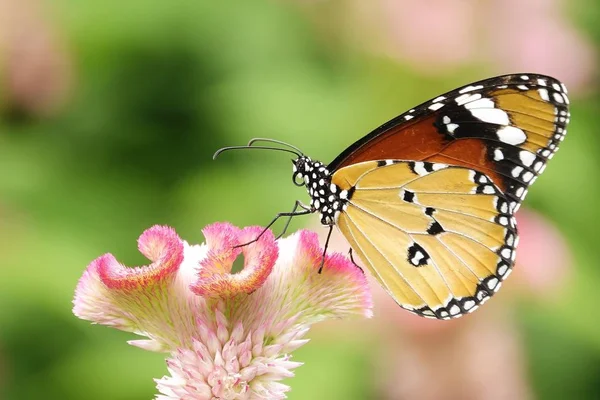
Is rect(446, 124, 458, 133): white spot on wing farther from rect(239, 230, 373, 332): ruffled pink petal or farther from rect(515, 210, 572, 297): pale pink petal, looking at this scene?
rect(515, 210, 572, 297): pale pink petal

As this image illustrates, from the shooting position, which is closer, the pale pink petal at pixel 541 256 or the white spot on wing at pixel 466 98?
the white spot on wing at pixel 466 98

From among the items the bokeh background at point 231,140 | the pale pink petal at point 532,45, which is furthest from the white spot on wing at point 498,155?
the pale pink petal at point 532,45

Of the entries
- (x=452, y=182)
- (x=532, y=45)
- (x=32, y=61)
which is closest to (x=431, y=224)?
(x=452, y=182)

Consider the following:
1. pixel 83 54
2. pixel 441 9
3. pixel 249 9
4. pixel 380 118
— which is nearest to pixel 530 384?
pixel 380 118

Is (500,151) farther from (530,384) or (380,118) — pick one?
(380,118)

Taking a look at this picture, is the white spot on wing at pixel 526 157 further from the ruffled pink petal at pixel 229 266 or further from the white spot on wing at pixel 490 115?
the ruffled pink petal at pixel 229 266
